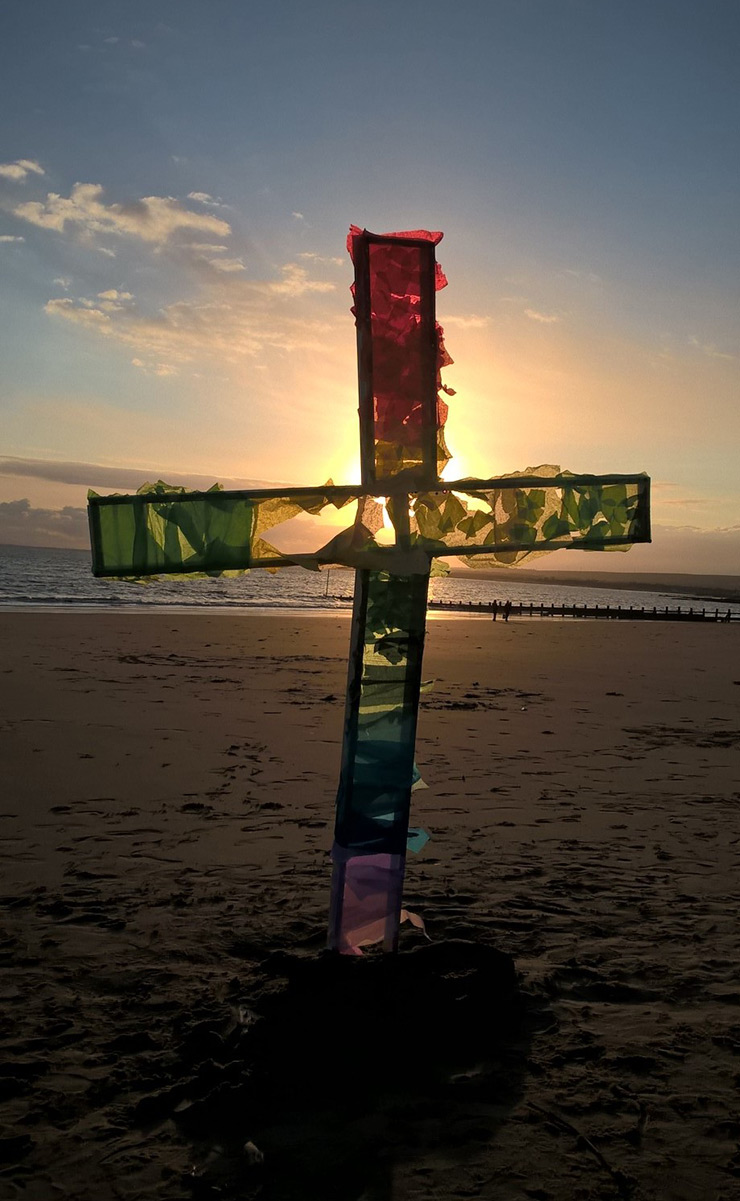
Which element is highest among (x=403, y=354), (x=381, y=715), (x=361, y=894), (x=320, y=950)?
(x=403, y=354)

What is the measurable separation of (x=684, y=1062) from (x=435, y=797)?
3854mm

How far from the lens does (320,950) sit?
4023 mm

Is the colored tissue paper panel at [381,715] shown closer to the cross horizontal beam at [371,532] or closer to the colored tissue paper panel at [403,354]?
the cross horizontal beam at [371,532]

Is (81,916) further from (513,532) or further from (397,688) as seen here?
(513,532)

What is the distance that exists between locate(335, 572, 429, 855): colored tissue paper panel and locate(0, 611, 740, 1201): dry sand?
0.59 m

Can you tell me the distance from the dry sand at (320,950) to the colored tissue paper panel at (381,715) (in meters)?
0.59

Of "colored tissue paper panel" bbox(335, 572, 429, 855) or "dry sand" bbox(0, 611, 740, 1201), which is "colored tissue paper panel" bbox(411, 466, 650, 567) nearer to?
"colored tissue paper panel" bbox(335, 572, 429, 855)

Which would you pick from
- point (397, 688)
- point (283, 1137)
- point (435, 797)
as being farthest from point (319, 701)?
point (283, 1137)

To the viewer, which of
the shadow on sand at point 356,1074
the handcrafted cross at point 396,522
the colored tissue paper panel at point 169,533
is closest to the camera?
the shadow on sand at point 356,1074

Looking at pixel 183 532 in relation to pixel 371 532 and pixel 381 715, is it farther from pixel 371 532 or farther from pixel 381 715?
pixel 381 715

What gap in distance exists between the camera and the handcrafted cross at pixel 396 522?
3488 millimetres

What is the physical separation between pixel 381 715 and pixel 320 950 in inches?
52.6

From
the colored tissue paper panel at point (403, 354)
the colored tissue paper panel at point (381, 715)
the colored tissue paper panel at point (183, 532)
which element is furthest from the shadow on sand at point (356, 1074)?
the colored tissue paper panel at point (403, 354)

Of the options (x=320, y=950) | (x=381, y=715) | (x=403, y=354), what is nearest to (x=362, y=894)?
(x=320, y=950)
